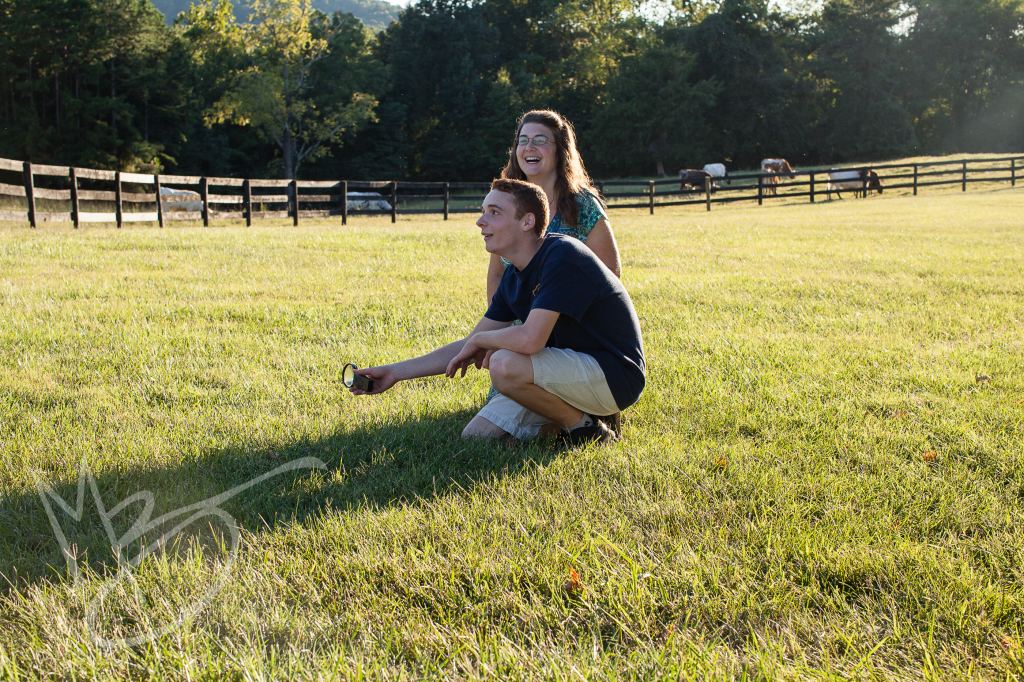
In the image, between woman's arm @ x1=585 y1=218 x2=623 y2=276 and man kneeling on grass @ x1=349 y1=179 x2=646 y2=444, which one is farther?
woman's arm @ x1=585 y1=218 x2=623 y2=276

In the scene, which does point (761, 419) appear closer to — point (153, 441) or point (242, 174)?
point (153, 441)

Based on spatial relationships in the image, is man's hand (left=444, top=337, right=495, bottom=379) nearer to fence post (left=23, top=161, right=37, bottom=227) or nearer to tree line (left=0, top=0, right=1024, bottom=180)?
fence post (left=23, top=161, right=37, bottom=227)

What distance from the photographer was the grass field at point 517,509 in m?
2.09

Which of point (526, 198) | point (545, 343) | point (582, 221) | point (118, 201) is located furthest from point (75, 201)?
point (545, 343)

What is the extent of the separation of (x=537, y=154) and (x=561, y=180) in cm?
20

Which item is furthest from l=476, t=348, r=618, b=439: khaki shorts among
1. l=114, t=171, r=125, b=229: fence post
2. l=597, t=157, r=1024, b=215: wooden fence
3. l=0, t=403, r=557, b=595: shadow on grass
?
l=597, t=157, r=1024, b=215: wooden fence

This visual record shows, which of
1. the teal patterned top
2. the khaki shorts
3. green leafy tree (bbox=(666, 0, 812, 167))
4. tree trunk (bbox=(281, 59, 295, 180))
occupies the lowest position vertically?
the khaki shorts

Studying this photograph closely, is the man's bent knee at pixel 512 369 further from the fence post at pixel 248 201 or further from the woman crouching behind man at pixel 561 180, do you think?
the fence post at pixel 248 201

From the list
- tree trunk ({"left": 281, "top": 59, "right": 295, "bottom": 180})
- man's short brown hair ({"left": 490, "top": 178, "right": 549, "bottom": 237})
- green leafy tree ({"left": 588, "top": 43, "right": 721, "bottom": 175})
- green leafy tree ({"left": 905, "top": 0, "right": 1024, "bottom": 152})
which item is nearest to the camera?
man's short brown hair ({"left": 490, "top": 178, "right": 549, "bottom": 237})

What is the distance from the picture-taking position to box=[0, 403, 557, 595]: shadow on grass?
8.55ft

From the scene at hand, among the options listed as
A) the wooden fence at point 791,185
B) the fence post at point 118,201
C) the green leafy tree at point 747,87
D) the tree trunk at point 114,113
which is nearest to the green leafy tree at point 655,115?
the green leafy tree at point 747,87

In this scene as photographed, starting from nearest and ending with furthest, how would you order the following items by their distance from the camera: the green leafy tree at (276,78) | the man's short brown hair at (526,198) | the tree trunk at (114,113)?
1. the man's short brown hair at (526,198)
2. the green leafy tree at (276,78)
3. the tree trunk at (114,113)

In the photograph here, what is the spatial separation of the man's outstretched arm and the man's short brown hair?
0.60 m

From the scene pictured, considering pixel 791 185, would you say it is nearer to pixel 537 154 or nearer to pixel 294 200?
pixel 294 200
